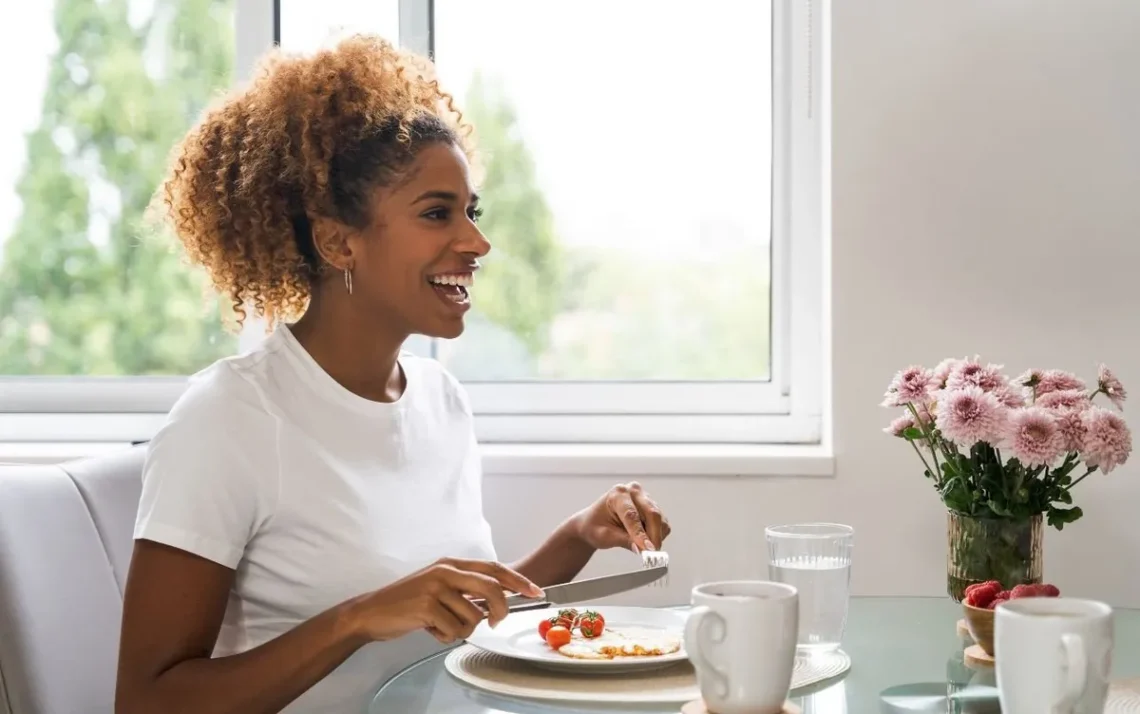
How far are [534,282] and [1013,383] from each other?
3.49ft

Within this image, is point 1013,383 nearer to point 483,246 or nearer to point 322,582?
point 483,246

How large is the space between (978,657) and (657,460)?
84 centimetres

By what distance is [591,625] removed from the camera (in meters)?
1.30

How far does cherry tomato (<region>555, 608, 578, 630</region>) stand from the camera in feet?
4.24

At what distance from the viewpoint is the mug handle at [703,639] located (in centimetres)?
85

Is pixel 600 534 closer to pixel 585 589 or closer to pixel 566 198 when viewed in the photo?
pixel 585 589

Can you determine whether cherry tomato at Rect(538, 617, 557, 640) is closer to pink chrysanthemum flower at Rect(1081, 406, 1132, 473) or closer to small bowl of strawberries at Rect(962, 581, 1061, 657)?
small bowl of strawberries at Rect(962, 581, 1061, 657)

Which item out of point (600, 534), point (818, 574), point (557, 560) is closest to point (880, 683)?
point (818, 574)

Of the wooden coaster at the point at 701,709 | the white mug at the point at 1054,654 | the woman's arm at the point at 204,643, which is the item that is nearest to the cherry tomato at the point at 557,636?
the woman's arm at the point at 204,643

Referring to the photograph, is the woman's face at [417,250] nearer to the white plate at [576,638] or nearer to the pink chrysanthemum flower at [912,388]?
the white plate at [576,638]

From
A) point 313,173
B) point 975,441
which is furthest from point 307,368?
point 975,441

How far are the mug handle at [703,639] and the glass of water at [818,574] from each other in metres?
0.31

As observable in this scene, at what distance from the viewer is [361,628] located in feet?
4.02

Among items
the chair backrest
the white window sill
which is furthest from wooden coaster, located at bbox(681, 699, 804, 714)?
the white window sill
